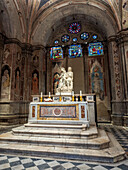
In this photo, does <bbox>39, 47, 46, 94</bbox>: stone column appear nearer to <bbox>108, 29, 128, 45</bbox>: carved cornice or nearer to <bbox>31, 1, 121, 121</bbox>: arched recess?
<bbox>31, 1, 121, 121</bbox>: arched recess

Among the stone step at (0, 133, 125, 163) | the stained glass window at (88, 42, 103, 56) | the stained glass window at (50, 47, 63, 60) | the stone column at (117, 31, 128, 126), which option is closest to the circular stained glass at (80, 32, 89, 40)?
the stained glass window at (88, 42, 103, 56)

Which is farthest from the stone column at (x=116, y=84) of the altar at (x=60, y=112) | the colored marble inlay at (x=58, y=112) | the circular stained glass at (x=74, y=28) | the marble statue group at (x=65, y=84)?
the colored marble inlay at (x=58, y=112)

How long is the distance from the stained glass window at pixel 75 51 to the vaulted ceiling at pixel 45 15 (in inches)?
110

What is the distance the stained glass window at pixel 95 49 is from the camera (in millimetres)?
13016

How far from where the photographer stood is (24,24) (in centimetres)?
1177

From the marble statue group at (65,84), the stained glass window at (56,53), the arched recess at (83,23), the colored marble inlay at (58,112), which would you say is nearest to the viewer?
the colored marble inlay at (58,112)

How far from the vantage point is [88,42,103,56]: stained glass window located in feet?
42.7

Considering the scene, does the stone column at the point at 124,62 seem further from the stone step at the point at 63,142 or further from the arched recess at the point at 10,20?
the arched recess at the point at 10,20

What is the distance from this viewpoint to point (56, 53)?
14.0 meters

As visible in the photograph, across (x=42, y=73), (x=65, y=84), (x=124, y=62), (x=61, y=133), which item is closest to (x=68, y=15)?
(x=42, y=73)

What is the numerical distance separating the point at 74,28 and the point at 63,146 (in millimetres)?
13201

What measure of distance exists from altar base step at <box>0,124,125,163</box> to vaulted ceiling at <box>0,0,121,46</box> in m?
8.77

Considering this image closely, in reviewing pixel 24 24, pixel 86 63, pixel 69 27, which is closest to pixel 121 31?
pixel 86 63

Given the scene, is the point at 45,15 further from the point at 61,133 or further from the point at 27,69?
the point at 61,133
